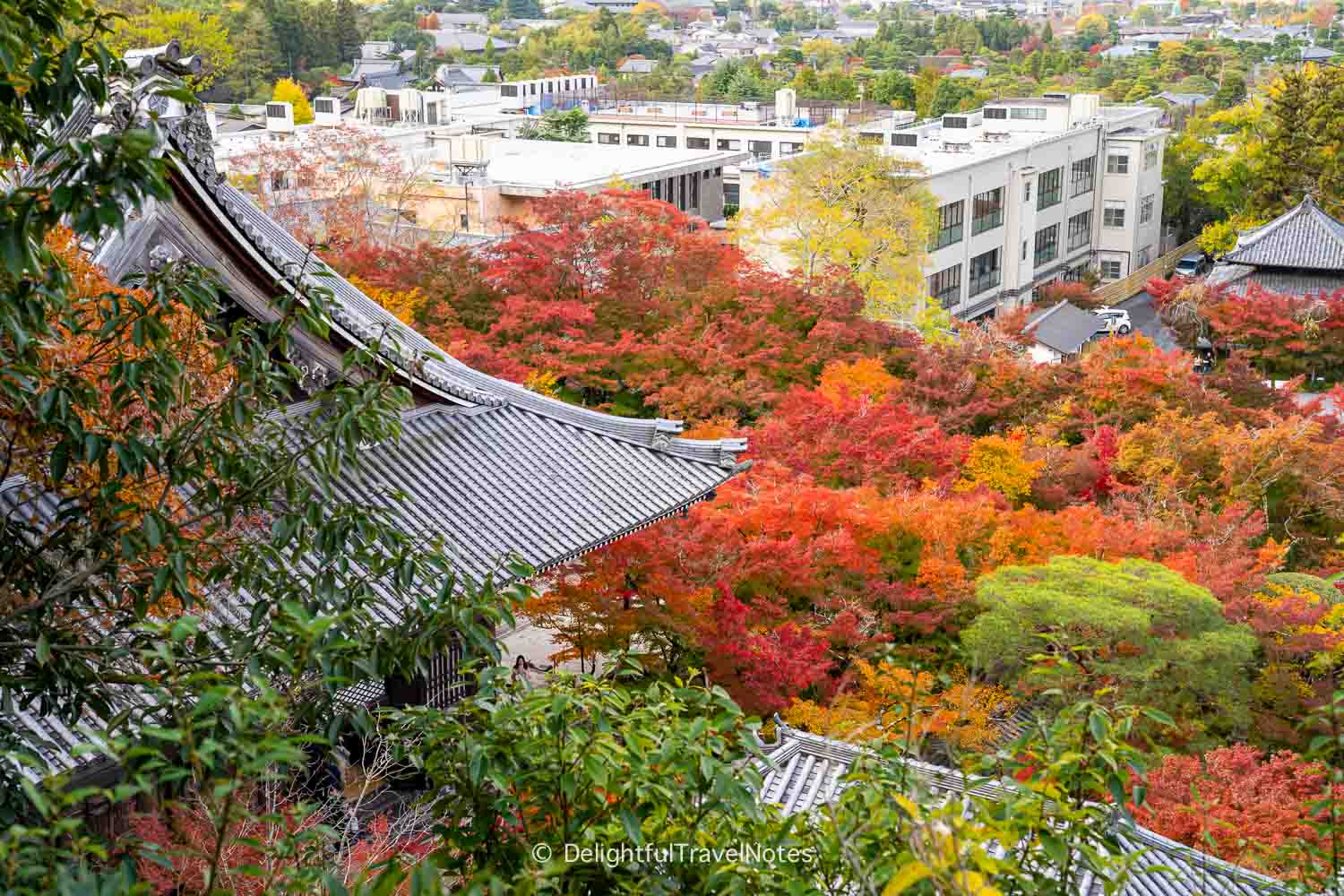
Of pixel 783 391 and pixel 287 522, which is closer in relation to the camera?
pixel 287 522

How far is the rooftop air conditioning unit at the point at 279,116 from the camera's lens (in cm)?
5484

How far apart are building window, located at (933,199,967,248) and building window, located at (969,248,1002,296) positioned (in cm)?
205

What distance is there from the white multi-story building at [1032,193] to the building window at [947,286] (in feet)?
0.14

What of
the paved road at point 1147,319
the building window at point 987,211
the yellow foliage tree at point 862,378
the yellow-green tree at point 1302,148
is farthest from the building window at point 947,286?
the yellow foliage tree at point 862,378

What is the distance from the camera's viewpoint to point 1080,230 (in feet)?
176

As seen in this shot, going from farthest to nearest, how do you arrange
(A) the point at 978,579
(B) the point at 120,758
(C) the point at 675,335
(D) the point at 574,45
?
(D) the point at 574,45
(C) the point at 675,335
(A) the point at 978,579
(B) the point at 120,758

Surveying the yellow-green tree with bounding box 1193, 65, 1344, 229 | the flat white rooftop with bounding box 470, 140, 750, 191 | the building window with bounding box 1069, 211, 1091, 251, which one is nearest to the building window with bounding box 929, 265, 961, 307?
the flat white rooftop with bounding box 470, 140, 750, 191

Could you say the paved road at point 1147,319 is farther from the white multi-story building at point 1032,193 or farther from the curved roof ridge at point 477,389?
the curved roof ridge at point 477,389

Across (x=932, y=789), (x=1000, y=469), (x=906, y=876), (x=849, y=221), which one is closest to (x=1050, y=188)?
(x=849, y=221)

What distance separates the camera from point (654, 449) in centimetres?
1378

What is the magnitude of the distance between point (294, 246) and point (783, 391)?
11.3 m

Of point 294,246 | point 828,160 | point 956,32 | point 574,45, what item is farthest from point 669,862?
point 956,32

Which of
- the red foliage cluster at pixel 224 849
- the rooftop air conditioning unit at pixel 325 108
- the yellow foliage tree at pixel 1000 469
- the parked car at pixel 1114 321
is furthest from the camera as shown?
the rooftop air conditioning unit at pixel 325 108

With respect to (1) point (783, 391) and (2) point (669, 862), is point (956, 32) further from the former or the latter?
(2) point (669, 862)
